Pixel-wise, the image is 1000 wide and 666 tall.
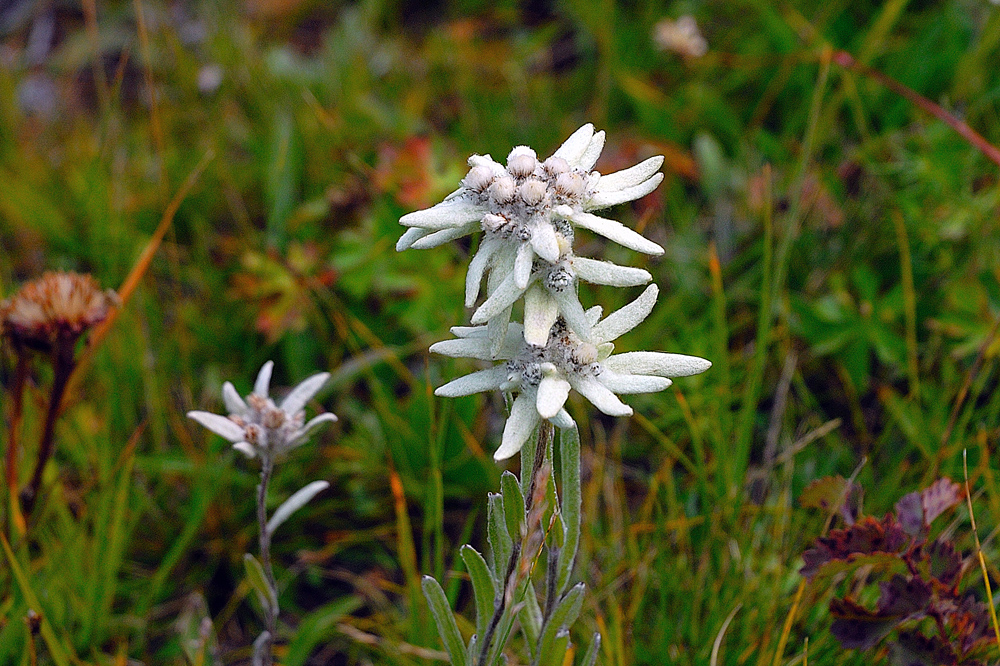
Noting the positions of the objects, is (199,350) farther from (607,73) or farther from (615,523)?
(607,73)

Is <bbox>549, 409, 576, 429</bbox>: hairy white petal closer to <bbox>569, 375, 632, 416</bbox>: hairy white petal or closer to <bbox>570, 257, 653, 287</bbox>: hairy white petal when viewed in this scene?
<bbox>569, 375, 632, 416</bbox>: hairy white petal

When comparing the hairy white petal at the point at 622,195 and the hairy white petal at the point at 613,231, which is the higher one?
the hairy white petal at the point at 622,195

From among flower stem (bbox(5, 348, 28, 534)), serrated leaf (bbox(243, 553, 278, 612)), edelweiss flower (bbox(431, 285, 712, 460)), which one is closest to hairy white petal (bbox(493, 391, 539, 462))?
edelweiss flower (bbox(431, 285, 712, 460))

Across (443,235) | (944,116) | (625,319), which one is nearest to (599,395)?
(625,319)

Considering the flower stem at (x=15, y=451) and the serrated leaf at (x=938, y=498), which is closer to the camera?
the serrated leaf at (x=938, y=498)

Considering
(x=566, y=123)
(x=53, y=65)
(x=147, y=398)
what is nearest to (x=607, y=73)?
(x=566, y=123)

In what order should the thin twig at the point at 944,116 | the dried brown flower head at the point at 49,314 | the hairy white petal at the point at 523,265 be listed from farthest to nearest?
the thin twig at the point at 944,116, the dried brown flower head at the point at 49,314, the hairy white petal at the point at 523,265

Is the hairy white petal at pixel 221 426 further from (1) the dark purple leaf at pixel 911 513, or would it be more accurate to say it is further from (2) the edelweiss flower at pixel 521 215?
(1) the dark purple leaf at pixel 911 513

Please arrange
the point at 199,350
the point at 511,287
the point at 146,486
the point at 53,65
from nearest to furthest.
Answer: the point at 511,287 < the point at 146,486 < the point at 199,350 < the point at 53,65

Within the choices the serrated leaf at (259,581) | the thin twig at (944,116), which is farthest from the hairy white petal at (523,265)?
the thin twig at (944,116)
